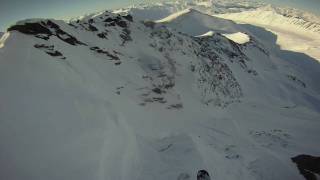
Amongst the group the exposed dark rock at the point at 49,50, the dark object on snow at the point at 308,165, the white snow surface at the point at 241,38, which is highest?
the exposed dark rock at the point at 49,50

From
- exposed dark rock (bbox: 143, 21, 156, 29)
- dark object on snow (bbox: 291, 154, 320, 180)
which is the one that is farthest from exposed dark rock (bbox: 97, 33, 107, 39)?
dark object on snow (bbox: 291, 154, 320, 180)

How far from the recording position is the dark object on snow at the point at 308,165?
50.6 meters

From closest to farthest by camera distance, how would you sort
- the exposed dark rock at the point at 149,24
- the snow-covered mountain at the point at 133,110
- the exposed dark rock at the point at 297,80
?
the snow-covered mountain at the point at 133,110 → the exposed dark rock at the point at 149,24 → the exposed dark rock at the point at 297,80

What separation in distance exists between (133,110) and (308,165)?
28227 mm

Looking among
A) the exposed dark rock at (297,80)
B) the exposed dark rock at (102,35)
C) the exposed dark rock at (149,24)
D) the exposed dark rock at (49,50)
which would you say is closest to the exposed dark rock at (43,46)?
the exposed dark rock at (49,50)

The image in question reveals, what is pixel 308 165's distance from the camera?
53031 mm

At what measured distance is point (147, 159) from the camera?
145 feet

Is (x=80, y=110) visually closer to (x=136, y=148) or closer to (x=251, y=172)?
(x=136, y=148)

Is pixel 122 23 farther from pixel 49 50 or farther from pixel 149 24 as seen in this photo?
pixel 49 50

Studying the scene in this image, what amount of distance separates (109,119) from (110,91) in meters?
8.64

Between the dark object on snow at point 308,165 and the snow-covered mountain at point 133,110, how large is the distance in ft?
2.91

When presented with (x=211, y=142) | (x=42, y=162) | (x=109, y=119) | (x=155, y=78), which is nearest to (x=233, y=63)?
(x=155, y=78)

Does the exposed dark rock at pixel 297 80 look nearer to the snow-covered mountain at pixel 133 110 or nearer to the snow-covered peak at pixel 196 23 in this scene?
the snow-covered mountain at pixel 133 110

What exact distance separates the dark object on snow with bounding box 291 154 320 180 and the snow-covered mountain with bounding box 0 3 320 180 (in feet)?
2.91
